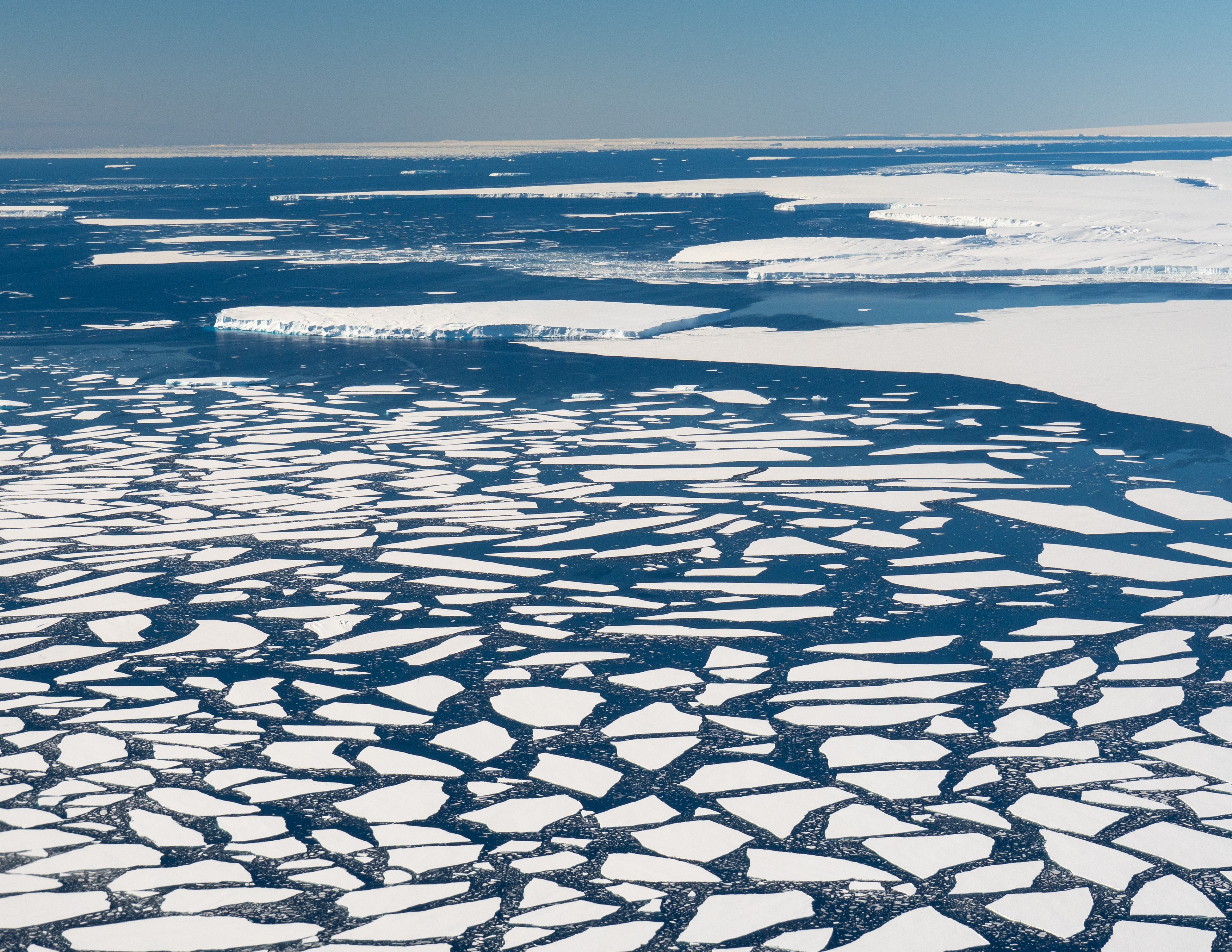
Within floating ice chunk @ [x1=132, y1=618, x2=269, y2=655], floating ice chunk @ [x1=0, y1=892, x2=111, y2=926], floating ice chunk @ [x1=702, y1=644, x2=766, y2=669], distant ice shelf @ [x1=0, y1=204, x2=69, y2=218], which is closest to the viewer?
floating ice chunk @ [x1=0, y1=892, x2=111, y2=926]

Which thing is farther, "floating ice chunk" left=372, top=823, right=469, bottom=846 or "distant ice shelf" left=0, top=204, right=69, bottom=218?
"distant ice shelf" left=0, top=204, right=69, bottom=218

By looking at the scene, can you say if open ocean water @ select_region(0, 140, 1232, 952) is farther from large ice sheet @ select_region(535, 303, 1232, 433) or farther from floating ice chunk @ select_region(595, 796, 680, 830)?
large ice sheet @ select_region(535, 303, 1232, 433)

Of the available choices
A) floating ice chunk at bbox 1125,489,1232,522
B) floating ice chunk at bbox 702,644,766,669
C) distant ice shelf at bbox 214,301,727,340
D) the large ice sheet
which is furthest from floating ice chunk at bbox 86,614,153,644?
distant ice shelf at bbox 214,301,727,340

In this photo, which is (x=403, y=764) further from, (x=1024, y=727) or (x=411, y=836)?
(x=1024, y=727)

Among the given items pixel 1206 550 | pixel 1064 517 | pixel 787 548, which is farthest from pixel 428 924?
pixel 1064 517

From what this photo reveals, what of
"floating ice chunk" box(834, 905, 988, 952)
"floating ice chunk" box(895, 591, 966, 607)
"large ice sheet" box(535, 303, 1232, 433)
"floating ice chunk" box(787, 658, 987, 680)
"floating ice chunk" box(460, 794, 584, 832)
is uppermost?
"large ice sheet" box(535, 303, 1232, 433)

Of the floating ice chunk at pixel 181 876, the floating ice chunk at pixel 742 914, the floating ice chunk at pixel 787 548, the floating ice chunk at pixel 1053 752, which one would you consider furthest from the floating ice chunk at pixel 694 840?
the floating ice chunk at pixel 787 548

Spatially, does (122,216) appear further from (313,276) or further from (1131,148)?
(1131,148)
